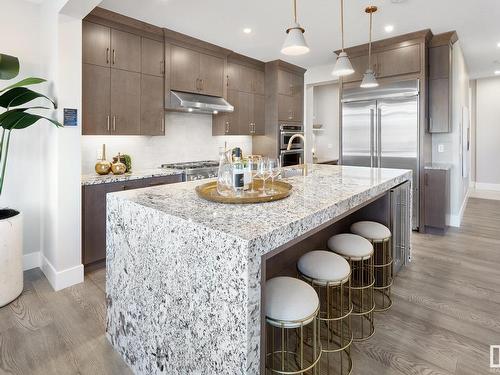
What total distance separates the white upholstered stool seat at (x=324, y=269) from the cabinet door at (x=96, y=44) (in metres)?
3.02

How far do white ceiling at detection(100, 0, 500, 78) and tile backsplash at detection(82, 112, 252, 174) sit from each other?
1.19m

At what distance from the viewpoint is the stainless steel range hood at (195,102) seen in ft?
13.0

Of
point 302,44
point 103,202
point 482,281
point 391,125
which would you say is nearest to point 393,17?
point 391,125

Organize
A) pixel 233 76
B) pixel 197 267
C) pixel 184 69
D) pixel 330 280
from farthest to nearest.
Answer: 1. pixel 233 76
2. pixel 184 69
3. pixel 330 280
4. pixel 197 267

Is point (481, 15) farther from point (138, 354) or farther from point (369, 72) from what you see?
point (138, 354)

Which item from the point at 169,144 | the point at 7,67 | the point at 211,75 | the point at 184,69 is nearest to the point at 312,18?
the point at 211,75

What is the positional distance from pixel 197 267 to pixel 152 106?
10.2ft

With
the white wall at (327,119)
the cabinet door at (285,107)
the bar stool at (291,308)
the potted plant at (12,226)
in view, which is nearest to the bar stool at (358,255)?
the bar stool at (291,308)

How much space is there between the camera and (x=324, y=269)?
1.68 m

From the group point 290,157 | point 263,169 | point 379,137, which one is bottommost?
point 263,169

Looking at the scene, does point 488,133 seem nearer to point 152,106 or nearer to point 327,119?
point 327,119

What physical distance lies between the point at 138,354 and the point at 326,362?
105cm

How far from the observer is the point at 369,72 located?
3.21 m

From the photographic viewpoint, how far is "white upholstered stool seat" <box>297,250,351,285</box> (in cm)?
165
